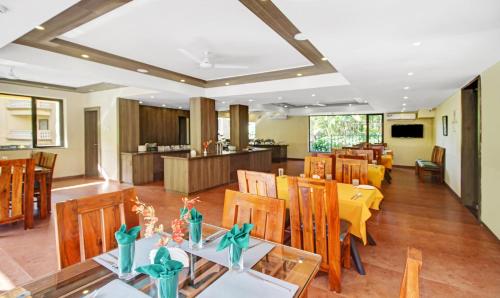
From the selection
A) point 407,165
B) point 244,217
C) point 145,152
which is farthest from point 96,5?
point 407,165

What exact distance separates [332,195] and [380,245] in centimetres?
171

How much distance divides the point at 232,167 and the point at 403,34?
18.2 ft

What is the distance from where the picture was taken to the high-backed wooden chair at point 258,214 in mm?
1671

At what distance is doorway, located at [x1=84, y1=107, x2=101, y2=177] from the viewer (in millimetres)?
7871

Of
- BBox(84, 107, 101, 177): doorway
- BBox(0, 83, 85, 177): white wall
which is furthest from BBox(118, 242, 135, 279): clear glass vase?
BBox(84, 107, 101, 177): doorway

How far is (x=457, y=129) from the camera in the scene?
5496 millimetres

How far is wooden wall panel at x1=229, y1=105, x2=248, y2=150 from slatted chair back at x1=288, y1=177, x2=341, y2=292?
625 cm

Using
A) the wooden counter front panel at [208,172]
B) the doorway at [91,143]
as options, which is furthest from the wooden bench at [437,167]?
the doorway at [91,143]

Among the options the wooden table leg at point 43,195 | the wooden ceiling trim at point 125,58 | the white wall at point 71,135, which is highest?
the wooden ceiling trim at point 125,58

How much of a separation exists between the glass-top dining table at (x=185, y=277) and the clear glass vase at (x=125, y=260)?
0.13 ft

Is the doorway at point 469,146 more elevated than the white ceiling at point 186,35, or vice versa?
the white ceiling at point 186,35

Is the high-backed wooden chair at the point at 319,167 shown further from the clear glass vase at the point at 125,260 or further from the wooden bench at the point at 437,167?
the wooden bench at the point at 437,167

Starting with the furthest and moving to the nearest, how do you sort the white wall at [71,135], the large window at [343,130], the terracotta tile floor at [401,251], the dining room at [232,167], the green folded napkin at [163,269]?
the large window at [343,130], the white wall at [71,135], the terracotta tile floor at [401,251], the dining room at [232,167], the green folded napkin at [163,269]

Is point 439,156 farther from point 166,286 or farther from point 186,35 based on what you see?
point 166,286
